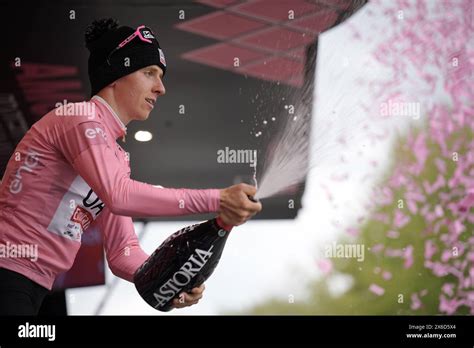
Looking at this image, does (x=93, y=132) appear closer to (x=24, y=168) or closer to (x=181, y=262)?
(x=24, y=168)

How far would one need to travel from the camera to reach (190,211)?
1.94 meters

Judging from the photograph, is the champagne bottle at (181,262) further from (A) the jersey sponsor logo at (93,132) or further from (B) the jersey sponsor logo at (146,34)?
(B) the jersey sponsor logo at (146,34)

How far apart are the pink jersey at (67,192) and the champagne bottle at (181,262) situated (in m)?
0.08

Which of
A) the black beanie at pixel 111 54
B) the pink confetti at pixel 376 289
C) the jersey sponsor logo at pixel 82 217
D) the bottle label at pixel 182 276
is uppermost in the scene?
the black beanie at pixel 111 54

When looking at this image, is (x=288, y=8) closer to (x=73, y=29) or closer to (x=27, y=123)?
(x=73, y=29)

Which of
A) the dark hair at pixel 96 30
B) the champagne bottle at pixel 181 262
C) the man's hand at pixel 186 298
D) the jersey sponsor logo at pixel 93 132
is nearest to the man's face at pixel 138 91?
the dark hair at pixel 96 30

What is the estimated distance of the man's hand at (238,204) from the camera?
1877 millimetres

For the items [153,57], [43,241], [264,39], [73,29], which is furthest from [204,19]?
[43,241]

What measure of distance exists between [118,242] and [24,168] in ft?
1.37

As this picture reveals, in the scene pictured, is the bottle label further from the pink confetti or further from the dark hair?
the pink confetti

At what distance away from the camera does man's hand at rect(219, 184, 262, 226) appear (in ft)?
6.16

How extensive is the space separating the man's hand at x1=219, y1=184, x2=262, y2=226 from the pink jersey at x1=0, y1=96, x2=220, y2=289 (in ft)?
0.09

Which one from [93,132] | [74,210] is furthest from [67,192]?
[93,132]

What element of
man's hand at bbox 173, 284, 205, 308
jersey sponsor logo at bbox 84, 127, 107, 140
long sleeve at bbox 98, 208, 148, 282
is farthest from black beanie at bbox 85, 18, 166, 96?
man's hand at bbox 173, 284, 205, 308
